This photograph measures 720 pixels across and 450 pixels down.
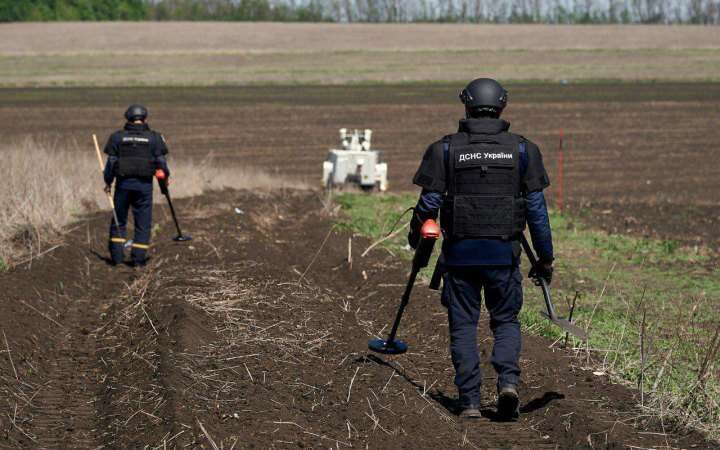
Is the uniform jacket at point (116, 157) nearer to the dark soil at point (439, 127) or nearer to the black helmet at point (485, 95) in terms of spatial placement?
the black helmet at point (485, 95)

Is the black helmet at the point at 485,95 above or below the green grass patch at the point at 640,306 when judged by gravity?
above

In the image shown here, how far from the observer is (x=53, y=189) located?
17.7 meters

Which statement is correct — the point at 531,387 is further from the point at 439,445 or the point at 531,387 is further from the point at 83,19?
the point at 83,19

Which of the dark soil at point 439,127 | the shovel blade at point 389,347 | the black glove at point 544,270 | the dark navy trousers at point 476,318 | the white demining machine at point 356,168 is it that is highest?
the black glove at point 544,270

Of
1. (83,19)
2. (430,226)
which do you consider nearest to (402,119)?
(430,226)

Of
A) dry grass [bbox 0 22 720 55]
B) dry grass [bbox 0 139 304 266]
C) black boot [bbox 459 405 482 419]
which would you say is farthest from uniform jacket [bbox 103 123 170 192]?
dry grass [bbox 0 22 720 55]

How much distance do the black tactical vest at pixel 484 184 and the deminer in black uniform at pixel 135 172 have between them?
7159 millimetres

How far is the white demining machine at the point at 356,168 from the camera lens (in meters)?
22.9

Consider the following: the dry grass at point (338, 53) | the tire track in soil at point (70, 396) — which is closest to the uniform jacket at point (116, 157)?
the tire track in soil at point (70, 396)

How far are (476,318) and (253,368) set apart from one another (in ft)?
5.95

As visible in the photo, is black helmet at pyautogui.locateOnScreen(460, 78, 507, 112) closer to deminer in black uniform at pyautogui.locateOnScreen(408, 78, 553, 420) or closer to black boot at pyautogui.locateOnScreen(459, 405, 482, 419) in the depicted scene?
deminer in black uniform at pyautogui.locateOnScreen(408, 78, 553, 420)

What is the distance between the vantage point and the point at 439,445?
6602 mm

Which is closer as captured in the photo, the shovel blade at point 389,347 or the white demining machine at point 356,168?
the shovel blade at point 389,347

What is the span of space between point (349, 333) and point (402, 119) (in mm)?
28572
